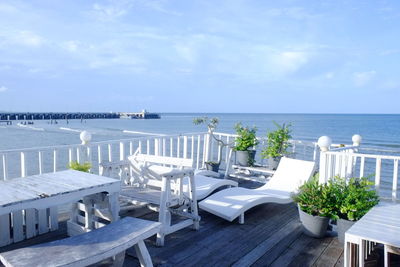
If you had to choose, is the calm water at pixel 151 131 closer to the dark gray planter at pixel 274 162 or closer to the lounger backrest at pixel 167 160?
the dark gray planter at pixel 274 162

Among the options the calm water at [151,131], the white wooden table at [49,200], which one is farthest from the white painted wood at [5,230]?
the calm water at [151,131]

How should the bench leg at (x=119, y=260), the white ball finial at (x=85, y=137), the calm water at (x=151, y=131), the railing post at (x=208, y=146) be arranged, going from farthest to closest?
1. the calm water at (x=151, y=131)
2. the railing post at (x=208, y=146)
3. the white ball finial at (x=85, y=137)
4. the bench leg at (x=119, y=260)

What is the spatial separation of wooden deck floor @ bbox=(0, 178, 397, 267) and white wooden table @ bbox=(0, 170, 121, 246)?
0.15 meters

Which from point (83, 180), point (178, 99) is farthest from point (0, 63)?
point (83, 180)

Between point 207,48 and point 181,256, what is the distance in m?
12.3

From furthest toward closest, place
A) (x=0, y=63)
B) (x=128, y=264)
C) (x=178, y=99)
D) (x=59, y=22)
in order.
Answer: (x=178, y=99) → (x=0, y=63) → (x=59, y=22) → (x=128, y=264)

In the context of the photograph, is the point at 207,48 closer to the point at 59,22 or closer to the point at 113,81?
the point at 59,22

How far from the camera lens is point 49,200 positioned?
7.16ft

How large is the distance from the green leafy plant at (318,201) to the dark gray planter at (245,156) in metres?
2.98

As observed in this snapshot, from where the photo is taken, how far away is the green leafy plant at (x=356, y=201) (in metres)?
2.95

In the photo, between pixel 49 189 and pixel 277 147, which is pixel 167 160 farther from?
pixel 277 147

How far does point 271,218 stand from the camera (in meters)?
3.91

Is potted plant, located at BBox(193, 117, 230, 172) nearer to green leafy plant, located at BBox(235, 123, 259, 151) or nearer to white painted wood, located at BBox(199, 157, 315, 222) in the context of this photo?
green leafy plant, located at BBox(235, 123, 259, 151)

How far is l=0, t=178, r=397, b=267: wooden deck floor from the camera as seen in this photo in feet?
8.76
